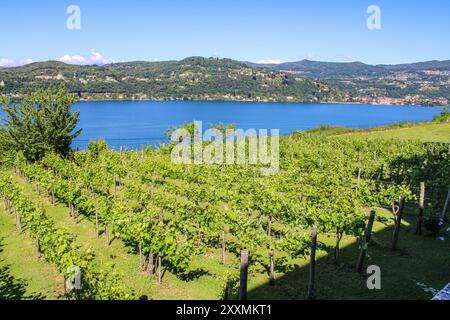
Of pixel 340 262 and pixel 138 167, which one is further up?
pixel 138 167

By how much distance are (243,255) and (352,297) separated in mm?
4916

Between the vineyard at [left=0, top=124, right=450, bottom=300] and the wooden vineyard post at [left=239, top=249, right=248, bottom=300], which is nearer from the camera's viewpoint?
the wooden vineyard post at [left=239, top=249, right=248, bottom=300]

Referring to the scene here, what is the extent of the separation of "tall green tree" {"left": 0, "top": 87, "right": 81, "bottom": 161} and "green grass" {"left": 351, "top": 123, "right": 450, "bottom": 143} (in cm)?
3912

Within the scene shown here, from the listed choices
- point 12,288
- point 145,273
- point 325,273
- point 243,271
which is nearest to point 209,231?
point 145,273

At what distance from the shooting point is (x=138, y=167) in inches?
1061

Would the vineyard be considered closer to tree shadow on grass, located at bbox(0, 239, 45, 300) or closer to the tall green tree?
tree shadow on grass, located at bbox(0, 239, 45, 300)

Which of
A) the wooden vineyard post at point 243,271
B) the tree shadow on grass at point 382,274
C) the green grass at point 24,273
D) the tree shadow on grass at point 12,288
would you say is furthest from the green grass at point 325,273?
the wooden vineyard post at point 243,271

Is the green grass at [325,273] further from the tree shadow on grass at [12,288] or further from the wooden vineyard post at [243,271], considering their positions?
the wooden vineyard post at [243,271]

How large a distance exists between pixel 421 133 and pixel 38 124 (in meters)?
48.4

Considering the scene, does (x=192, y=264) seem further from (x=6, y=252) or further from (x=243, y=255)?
(x=6, y=252)

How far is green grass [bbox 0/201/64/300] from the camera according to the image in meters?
11.7

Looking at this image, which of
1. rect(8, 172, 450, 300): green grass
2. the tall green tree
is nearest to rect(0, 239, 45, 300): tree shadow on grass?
rect(8, 172, 450, 300): green grass

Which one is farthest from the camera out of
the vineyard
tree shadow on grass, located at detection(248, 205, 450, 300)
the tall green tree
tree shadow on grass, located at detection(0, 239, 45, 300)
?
the tall green tree
